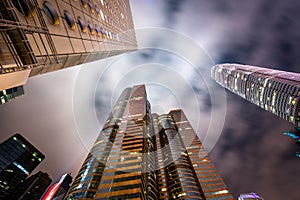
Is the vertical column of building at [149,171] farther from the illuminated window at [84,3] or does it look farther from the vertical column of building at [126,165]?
the illuminated window at [84,3]

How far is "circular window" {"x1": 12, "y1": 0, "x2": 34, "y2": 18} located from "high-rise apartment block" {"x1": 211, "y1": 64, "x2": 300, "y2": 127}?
112607mm

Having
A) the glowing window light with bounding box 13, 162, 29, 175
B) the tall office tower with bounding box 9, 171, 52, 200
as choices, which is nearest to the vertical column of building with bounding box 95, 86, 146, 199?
the glowing window light with bounding box 13, 162, 29, 175

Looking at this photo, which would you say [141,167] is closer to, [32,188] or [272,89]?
[272,89]

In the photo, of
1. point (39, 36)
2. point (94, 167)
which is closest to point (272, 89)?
point (94, 167)

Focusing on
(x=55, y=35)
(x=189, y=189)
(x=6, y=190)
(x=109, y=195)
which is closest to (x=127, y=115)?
(x=189, y=189)

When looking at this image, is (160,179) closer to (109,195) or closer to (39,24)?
(109,195)

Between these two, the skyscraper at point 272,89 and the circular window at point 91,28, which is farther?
the skyscraper at point 272,89

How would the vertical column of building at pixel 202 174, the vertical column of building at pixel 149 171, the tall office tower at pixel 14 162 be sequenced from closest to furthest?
the vertical column of building at pixel 149 171 < the vertical column of building at pixel 202 174 < the tall office tower at pixel 14 162

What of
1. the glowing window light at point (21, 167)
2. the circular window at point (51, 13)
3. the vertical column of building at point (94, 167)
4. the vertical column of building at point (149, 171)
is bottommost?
the glowing window light at point (21, 167)

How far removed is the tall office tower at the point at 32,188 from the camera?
421 feet

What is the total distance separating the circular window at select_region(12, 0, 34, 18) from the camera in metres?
6.86

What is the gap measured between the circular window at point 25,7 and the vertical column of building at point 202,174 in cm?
8340

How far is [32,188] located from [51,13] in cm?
17384

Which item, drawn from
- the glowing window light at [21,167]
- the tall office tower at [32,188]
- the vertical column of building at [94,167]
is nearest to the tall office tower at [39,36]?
the vertical column of building at [94,167]
